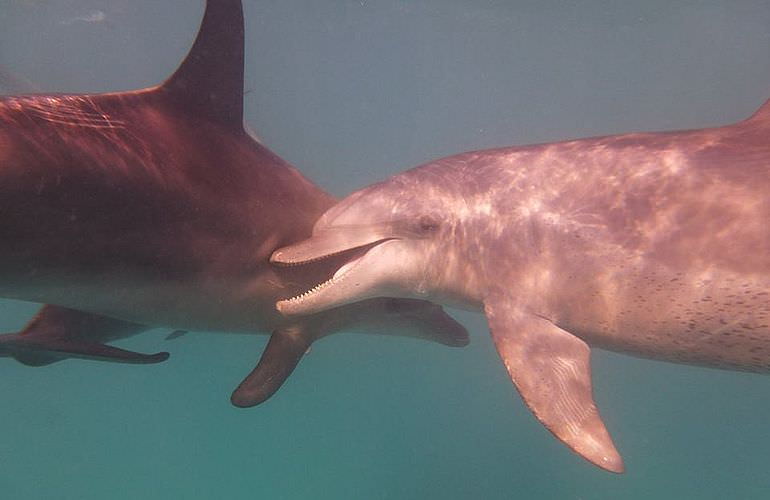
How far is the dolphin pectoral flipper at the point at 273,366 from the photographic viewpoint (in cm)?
555

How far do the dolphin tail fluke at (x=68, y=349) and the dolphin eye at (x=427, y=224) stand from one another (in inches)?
91.9

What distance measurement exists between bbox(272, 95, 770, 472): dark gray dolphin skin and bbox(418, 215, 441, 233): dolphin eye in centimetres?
2

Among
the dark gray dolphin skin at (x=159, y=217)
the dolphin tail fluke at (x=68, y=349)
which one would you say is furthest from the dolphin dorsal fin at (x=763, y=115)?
the dolphin tail fluke at (x=68, y=349)

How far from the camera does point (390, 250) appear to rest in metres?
5.32

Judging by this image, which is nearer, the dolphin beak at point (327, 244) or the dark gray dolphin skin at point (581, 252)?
the dark gray dolphin skin at point (581, 252)

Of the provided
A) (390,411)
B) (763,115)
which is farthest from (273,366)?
(390,411)

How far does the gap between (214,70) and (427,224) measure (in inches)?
86.4

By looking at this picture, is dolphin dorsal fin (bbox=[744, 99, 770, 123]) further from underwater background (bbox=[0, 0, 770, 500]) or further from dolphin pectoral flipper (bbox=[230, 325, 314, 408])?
underwater background (bbox=[0, 0, 770, 500])

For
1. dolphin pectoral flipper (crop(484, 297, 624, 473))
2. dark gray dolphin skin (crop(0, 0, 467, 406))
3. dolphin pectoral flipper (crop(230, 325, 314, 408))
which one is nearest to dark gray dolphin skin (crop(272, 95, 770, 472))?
dolphin pectoral flipper (crop(484, 297, 624, 473))

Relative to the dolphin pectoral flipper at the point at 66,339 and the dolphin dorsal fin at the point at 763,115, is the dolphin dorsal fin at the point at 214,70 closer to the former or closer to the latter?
the dolphin pectoral flipper at the point at 66,339

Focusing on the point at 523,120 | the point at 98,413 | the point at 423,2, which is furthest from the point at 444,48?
the point at 523,120

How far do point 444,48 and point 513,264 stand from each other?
5422 centimetres

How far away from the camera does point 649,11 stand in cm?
A: 3675

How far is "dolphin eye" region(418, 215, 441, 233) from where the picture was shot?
5445 millimetres
